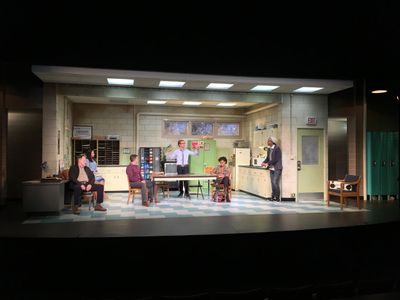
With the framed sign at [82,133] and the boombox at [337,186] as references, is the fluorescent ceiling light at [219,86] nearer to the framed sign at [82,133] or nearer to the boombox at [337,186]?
the boombox at [337,186]

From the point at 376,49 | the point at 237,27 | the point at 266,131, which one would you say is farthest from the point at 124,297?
the point at 266,131

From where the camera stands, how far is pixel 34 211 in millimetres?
6996

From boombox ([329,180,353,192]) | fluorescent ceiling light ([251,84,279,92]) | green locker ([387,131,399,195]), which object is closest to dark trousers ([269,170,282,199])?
boombox ([329,180,353,192])

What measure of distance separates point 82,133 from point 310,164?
7.21 meters

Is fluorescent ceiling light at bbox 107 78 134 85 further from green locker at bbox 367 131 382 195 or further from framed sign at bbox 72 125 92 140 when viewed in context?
green locker at bbox 367 131 382 195

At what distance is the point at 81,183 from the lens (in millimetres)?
7723

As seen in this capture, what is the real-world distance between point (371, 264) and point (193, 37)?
11.3 ft

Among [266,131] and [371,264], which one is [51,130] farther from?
[371,264]

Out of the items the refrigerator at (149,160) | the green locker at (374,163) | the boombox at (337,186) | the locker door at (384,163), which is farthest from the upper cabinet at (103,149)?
the locker door at (384,163)

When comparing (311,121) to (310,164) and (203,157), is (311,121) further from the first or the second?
(203,157)

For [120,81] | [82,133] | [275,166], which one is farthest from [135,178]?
[275,166]

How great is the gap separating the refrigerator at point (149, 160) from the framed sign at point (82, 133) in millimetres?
1750

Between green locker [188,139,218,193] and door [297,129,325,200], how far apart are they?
304cm

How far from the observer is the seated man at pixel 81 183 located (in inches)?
301
